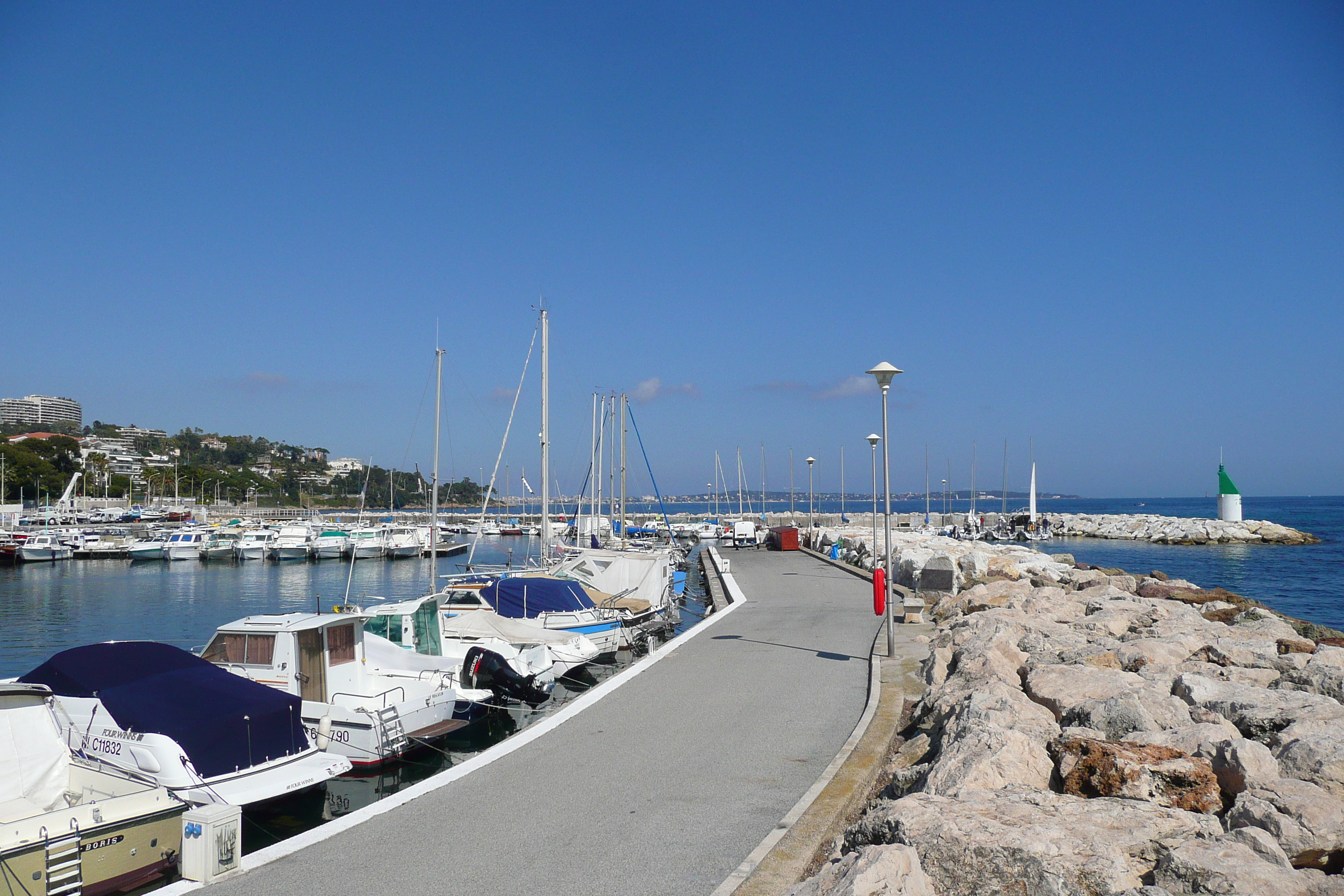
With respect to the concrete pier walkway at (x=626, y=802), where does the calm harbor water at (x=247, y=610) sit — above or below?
below

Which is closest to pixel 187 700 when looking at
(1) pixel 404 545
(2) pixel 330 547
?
(2) pixel 330 547

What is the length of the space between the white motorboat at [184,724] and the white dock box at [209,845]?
4419 millimetres

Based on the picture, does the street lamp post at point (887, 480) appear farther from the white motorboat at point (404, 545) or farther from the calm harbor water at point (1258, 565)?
the white motorboat at point (404, 545)

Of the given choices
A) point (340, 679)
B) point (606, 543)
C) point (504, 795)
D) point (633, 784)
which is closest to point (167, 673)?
point (340, 679)

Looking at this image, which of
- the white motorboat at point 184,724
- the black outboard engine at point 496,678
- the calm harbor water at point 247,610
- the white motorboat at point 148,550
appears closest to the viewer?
the white motorboat at point 184,724

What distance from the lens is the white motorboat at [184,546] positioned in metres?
68.2

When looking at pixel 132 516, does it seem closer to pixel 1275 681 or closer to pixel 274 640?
pixel 274 640

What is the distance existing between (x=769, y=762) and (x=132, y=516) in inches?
5082

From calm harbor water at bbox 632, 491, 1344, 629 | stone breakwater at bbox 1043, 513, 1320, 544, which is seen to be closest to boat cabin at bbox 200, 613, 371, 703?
calm harbor water at bbox 632, 491, 1344, 629

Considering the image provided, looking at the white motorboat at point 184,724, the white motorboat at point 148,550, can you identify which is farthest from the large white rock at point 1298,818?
the white motorboat at point 148,550

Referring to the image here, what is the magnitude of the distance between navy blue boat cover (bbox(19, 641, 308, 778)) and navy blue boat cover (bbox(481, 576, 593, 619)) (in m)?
10.7

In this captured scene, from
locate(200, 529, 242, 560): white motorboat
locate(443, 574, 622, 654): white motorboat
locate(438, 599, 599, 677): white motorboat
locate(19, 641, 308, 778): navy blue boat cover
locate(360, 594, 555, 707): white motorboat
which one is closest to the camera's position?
locate(19, 641, 308, 778): navy blue boat cover

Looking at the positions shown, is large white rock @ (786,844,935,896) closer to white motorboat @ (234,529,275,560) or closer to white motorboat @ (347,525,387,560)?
white motorboat @ (347,525,387,560)

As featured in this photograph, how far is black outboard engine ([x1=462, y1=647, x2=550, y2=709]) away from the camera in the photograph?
1827 cm
